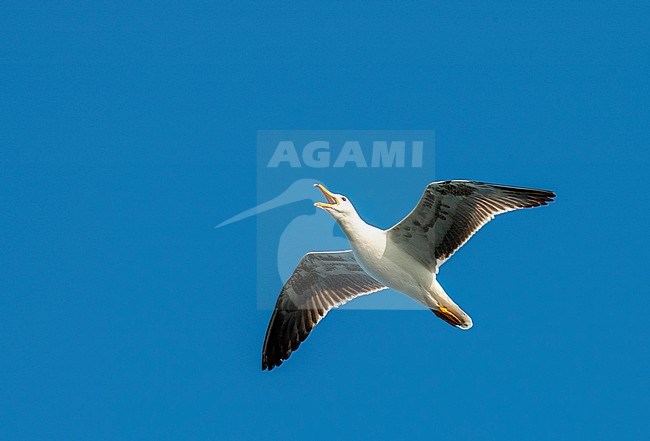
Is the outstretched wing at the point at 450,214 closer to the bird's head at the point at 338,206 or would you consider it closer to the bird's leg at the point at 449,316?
the bird's leg at the point at 449,316

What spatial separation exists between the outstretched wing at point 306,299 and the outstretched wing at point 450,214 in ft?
4.76

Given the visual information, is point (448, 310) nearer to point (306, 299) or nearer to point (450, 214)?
point (450, 214)

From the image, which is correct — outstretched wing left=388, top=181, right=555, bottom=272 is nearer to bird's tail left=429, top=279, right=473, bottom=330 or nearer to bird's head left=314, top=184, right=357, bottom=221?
bird's tail left=429, top=279, right=473, bottom=330

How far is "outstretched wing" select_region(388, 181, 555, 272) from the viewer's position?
15.7 meters

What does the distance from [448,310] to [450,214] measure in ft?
4.22

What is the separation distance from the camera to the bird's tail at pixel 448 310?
627 inches

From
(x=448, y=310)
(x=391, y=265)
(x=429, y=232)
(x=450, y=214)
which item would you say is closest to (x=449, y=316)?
(x=448, y=310)

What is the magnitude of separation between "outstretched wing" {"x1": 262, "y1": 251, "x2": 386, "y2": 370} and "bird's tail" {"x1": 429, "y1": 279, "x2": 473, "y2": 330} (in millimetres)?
1685

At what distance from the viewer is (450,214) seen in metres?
16.0

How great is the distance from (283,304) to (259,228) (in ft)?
4.60

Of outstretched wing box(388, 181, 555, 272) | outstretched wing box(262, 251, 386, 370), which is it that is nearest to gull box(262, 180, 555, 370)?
outstretched wing box(388, 181, 555, 272)

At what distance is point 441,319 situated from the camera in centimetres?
1614

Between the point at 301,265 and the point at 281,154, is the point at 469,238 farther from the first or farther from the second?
the point at 281,154

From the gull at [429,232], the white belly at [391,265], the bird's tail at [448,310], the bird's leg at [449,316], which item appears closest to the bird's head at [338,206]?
the gull at [429,232]
